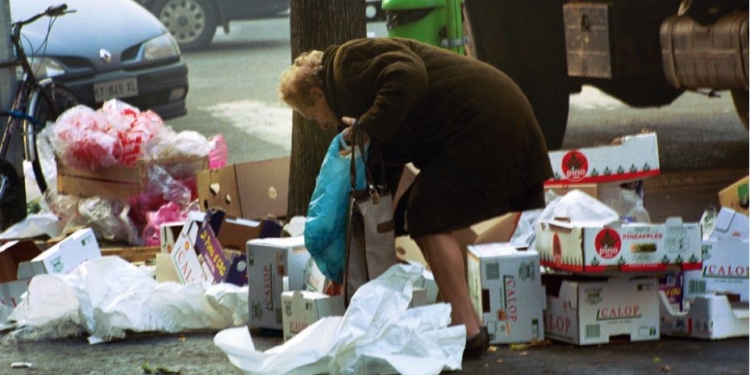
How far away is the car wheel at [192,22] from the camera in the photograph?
1661cm

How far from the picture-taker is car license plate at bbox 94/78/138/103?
31.5ft

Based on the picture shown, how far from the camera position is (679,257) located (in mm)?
5027

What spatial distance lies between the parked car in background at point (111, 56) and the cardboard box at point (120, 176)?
2.06 meters

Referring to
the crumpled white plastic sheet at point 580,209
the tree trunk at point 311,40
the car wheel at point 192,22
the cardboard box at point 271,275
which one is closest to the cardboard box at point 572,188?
the crumpled white plastic sheet at point 580,209

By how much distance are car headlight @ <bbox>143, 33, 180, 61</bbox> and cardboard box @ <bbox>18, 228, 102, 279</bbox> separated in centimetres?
394

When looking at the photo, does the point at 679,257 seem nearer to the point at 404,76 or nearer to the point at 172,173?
the point at 404,76

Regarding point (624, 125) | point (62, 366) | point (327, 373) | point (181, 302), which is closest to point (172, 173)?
point (181, 302)

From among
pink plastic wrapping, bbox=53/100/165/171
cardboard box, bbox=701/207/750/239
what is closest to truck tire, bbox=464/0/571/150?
pink plastic wrapping, bbox=53/100/165/171

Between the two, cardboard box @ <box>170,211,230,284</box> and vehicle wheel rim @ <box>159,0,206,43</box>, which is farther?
vehicle wheel rim @ <box>159,0,206,43</box>

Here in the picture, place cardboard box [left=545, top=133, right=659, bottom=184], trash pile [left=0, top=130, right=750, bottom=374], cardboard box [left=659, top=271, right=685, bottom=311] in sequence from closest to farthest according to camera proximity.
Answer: trash pile [left=0, top=130, right=750, bottom=374] → cardboard box [left=659, top=271, right=685, bottom=311] → cardboard box [left=545, top=133, right=659, bottom=184]

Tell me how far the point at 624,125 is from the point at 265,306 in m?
5.72

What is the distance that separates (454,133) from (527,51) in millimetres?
3771

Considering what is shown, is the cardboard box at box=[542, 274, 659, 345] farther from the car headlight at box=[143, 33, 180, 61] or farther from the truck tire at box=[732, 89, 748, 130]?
the car headlight at box=[143, 33, 180, 61]

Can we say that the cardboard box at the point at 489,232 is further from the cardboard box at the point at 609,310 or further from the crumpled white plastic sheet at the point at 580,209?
the cardboard box at the point at 609,310
